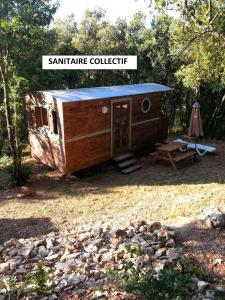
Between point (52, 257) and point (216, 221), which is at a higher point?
point (216, 221)

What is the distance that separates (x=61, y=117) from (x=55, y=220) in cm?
349

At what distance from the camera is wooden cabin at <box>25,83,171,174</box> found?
1028 cm

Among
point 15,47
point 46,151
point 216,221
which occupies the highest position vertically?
point 15,47

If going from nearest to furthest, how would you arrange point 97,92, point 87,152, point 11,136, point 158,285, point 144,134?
point 158,285
point 11,136
point 87,152
point 97,92
point 144,134

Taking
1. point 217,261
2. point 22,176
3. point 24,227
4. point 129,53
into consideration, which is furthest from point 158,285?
point 129,53

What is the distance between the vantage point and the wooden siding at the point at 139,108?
12.4 meters

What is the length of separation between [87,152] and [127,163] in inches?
67.1

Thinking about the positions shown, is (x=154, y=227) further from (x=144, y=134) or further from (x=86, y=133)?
(x=144, y=134)

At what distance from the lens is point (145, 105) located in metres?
12.9

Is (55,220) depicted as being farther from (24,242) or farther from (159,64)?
(159,64)

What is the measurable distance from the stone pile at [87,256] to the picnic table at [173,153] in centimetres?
598

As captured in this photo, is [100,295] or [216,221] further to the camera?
[216,221]

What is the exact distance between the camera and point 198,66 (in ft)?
39.7

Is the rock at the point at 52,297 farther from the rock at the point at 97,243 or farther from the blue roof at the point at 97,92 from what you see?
the blue roof at the point at 97,92
